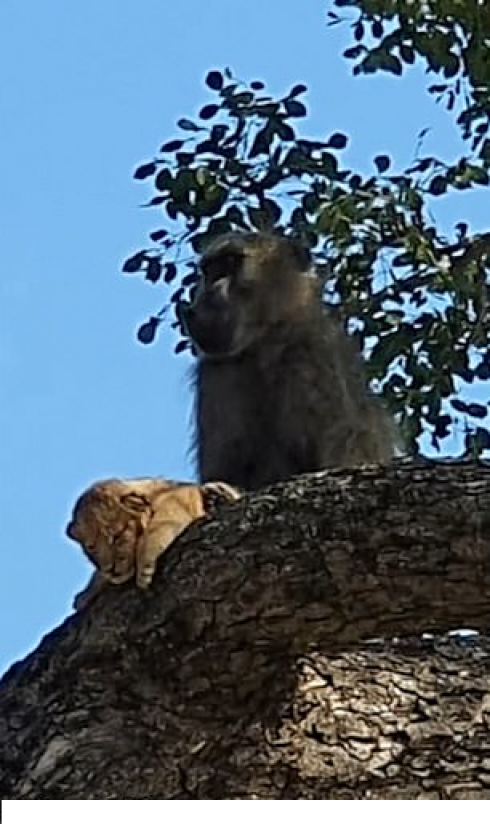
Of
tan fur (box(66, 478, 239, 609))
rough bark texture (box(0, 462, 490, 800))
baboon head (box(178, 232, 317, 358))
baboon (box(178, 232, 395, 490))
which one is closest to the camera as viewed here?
rough bark texture (box(0, 462, 490, 800))

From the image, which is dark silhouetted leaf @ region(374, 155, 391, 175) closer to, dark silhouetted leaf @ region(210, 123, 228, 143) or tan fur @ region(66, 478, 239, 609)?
dark silhouetted leaf @ region(210, 123, 228, 143)

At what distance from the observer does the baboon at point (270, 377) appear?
18.4 ft

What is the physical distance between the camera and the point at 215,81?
6297 mm

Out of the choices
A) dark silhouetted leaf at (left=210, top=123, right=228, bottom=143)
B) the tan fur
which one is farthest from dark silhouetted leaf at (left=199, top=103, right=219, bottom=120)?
the tan fur

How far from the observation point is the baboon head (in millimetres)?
5992

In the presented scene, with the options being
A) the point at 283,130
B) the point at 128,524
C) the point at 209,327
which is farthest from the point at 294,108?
the point at 128,524

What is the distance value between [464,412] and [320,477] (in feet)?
9.67

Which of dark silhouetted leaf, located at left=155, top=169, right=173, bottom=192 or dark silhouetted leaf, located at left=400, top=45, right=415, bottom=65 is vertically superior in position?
dark silhouetted leaf, located at left=400, top=45, right=415, bottom=65

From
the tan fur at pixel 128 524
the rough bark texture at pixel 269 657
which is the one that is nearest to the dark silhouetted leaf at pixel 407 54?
the tan fur at pixel 128 524

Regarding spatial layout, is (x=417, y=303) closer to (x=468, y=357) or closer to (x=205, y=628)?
(x=468, y=357)

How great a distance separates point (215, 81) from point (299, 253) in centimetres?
59
